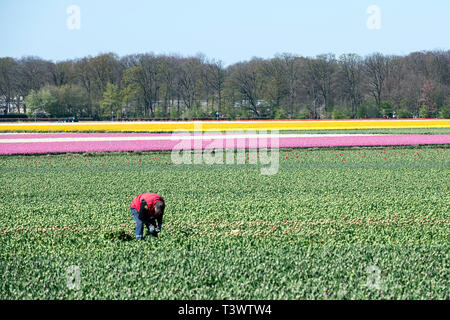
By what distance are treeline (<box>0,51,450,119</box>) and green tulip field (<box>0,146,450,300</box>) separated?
236ft

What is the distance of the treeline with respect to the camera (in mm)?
95588

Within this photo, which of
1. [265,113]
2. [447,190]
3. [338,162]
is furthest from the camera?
[265,113]

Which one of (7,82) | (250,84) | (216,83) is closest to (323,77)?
(250,84)

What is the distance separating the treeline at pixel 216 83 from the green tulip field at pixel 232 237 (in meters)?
71.8

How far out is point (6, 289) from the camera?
8141 mm

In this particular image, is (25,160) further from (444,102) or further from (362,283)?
(444,102)

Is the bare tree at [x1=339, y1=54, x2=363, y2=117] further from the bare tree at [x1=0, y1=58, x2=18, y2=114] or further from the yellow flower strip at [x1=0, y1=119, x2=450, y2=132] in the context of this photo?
the bare tree at [x1=0, y1=58, x2=18, y2=114]

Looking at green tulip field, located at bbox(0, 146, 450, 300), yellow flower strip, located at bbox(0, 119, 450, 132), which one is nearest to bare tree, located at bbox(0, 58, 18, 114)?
yellow flower strip, located at bbox(0, 119, 450, 132)

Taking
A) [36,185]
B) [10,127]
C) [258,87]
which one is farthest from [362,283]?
[258,87]

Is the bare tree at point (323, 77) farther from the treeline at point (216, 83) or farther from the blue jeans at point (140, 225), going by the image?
the blue jeans at point (140, 225)

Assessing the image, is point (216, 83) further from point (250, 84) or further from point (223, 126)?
point (223, 126)

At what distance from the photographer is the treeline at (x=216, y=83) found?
95.6 metres

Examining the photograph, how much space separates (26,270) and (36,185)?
1173 cm

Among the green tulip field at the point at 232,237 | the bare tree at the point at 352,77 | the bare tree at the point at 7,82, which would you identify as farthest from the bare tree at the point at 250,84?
the green tulip field at the point at 232,237
